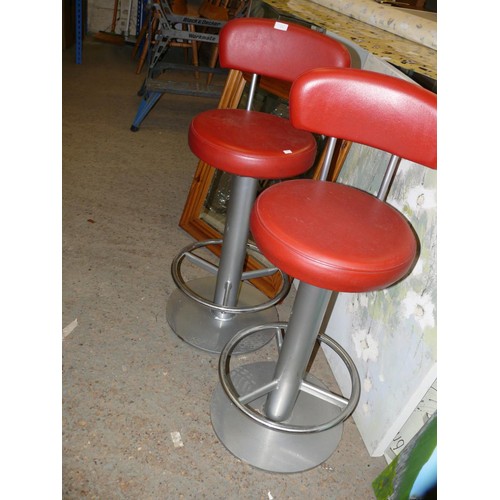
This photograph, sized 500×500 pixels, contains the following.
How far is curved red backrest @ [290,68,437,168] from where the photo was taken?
4.00 ft

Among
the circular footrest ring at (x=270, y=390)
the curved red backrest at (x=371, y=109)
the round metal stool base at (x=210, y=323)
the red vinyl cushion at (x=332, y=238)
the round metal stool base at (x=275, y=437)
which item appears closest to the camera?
the red vinyl cushion at (x=332, y=238)

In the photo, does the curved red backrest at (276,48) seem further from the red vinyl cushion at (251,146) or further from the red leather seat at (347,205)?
the red leather seat at (347,205)

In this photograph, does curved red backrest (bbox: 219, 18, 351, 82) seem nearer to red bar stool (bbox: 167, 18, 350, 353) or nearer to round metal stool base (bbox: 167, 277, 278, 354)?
red bar stool (bbox: 167, 18, 350, 353)

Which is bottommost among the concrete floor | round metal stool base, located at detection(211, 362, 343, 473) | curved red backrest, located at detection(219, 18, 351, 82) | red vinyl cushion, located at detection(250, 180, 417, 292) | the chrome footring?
the concrete floor

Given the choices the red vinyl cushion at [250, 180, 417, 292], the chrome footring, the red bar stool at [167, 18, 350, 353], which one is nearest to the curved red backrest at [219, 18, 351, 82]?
A: the red bar stool at [167, 18, 350, 353]

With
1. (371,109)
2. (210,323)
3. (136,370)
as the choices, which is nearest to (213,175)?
(210,323)

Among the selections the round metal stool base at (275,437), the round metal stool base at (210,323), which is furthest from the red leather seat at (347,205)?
the round metal stool base at (210,323)

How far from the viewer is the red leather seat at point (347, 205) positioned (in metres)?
1.12

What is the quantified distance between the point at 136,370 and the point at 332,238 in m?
0.99

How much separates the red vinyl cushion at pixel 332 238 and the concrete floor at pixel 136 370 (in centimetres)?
75
